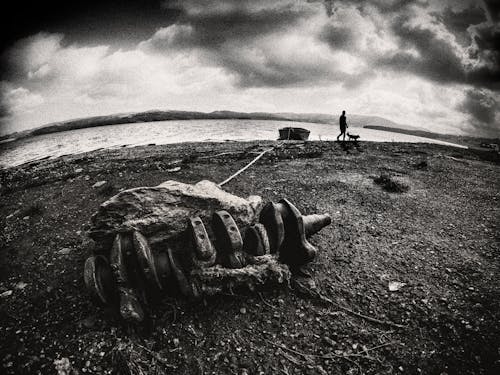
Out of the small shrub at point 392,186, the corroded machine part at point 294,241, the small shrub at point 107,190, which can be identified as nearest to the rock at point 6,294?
the small shrub at point 107,190

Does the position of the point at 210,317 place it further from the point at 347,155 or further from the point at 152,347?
the point at 347,155

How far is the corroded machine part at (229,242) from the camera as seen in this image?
329cm

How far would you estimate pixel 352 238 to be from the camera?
4773mm

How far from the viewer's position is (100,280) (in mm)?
2896

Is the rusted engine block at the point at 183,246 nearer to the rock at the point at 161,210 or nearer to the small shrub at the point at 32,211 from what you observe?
the rock at the point at 161,210

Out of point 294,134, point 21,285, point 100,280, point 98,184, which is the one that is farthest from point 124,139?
point 100,280

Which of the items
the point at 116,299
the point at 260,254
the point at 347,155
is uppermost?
the point at 347,155

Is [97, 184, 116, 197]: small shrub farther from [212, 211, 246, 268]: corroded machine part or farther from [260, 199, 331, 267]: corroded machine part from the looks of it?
[260, 199, 331, 267]: corroded machine part

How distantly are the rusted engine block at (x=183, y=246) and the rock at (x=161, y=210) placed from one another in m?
0.01

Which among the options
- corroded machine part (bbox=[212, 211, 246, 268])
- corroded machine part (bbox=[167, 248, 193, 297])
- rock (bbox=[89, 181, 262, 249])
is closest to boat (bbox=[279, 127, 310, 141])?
rock (bbox=[89, 181, 262, 249])

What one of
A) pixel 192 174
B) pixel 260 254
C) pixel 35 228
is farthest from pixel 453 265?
A: pixel 35 228

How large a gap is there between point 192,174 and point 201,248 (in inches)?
224

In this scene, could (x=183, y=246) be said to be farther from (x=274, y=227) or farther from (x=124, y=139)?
(x=124, y=139)

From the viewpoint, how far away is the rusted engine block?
2.93m
